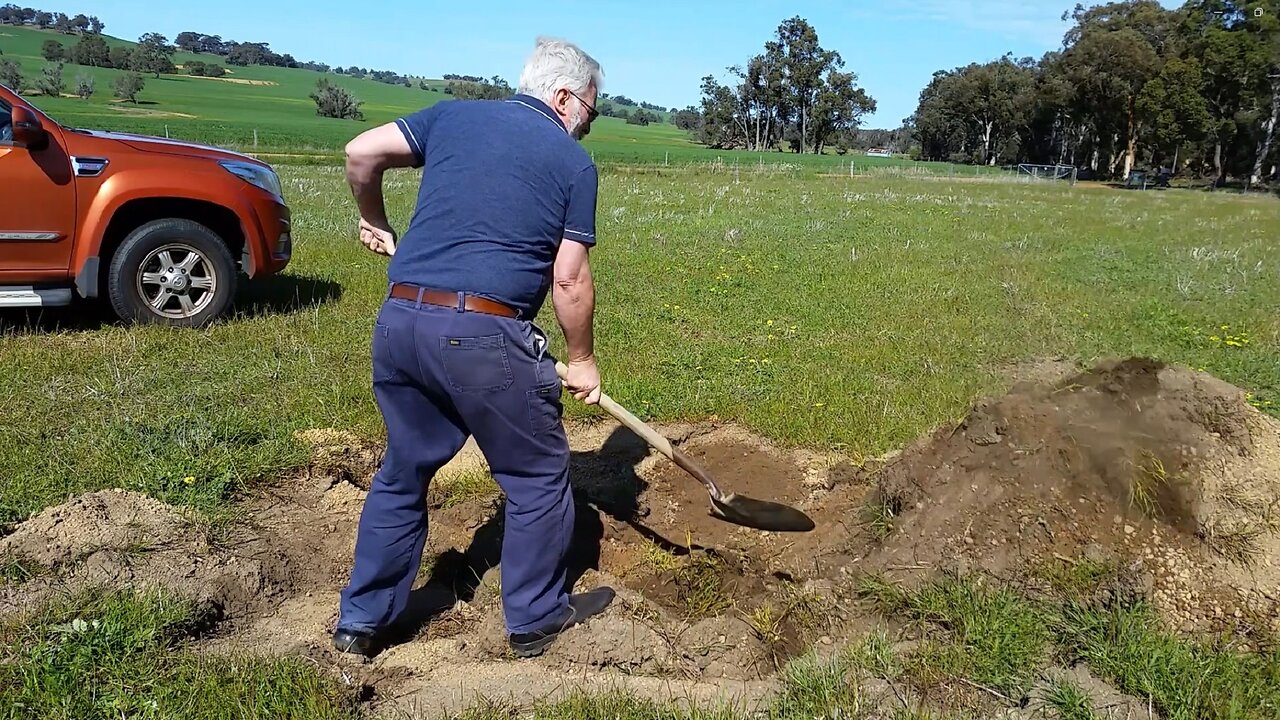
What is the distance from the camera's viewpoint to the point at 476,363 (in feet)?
8.94

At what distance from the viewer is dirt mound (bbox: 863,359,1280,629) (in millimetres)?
3090

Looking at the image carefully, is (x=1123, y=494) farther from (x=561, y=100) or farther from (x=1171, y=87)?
(x=1171, y=87)

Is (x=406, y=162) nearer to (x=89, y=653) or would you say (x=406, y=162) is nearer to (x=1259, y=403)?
(x=89, y=653)

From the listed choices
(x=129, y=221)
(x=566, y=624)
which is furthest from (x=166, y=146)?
(x=566, y=624)

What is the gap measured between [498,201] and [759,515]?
77.5 inches

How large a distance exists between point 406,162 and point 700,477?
6.10 ft

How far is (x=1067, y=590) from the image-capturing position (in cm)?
311

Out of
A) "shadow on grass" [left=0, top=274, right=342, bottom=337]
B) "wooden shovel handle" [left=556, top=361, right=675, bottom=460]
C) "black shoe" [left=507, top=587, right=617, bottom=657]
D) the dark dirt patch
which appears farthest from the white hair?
"shadow on grass" [left=0, top=274, right=342, bottom=337]

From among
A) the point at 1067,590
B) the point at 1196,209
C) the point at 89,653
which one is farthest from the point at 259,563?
the point at 1196,209

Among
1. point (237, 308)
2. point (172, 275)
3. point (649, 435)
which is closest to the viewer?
point (649, 435)

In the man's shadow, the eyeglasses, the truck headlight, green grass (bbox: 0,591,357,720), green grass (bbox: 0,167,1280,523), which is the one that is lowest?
the man's shadow

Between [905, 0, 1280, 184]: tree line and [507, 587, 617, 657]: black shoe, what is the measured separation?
5887cm

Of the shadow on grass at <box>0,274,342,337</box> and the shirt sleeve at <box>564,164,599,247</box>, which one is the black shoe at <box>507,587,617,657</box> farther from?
the shadow on grass at <box>0,274,342,337</box>

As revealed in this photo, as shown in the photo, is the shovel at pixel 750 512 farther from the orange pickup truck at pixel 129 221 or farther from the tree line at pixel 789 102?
the tree line at pixel 789 102
